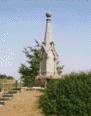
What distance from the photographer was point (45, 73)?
31.5 meters

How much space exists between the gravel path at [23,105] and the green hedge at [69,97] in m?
0.60

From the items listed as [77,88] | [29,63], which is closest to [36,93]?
[77,88]

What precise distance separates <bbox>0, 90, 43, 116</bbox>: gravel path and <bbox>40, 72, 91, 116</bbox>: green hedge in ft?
1.98

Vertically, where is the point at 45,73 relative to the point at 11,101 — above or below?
above

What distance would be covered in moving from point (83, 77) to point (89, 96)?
139cm

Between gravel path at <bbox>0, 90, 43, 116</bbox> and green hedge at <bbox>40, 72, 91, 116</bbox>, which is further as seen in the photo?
gravel path at <bbox>0, 90, 43, 116</bbox>

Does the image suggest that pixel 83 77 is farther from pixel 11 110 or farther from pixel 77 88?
pixel 11 110

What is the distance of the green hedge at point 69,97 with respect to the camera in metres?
25.2

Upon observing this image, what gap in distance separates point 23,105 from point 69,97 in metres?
3.01

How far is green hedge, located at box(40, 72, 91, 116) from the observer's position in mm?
25188

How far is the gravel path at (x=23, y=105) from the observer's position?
998 inches

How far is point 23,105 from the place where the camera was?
26.2 metres

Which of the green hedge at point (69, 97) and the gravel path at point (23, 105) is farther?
the gravel path at point (23, 105)

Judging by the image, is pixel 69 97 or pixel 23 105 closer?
pixel 69 97
